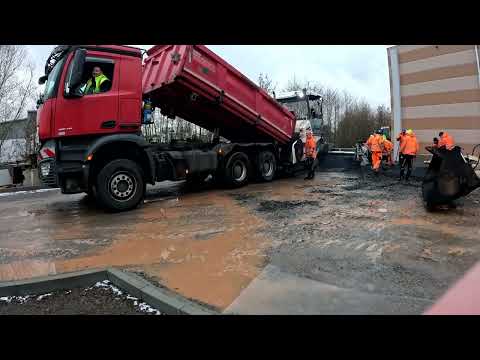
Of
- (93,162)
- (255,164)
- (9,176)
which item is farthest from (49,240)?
(9,176)

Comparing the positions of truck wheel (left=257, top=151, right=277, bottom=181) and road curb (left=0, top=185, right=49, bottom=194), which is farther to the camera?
road curb (left=0, top=185, right=49, bottom=194)

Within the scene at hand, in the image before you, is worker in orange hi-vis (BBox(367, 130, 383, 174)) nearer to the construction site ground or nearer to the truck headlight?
the construction site ground

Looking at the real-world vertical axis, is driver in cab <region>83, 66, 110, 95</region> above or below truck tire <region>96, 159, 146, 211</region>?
above

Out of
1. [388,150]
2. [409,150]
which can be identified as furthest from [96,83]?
[388,150]

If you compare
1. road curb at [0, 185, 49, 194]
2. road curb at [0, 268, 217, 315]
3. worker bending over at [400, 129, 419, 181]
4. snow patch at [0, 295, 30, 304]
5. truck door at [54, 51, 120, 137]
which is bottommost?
snow patch at [0, 295, 30, 304]

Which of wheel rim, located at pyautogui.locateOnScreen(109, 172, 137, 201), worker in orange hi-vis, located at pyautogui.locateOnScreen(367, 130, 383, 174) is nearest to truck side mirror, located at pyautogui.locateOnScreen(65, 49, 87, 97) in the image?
wheel rim, located at pyautogui.locateOnScreen(109, 172, 137, 201)

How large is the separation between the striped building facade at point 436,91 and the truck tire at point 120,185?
10114mm

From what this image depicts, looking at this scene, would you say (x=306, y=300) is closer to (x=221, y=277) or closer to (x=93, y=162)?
(x=221, y=277)

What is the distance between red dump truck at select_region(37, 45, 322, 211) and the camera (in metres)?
6.38

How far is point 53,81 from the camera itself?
6.45m

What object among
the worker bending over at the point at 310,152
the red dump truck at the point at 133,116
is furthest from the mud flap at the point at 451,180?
the worker bending over at the point at 310,152

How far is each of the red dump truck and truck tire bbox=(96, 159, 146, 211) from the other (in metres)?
0.02

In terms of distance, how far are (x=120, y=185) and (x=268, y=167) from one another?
4.92m

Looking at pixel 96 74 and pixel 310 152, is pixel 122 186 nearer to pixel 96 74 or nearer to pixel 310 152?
pixel 96 74
